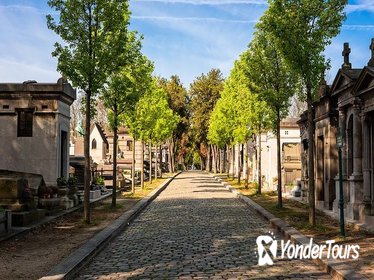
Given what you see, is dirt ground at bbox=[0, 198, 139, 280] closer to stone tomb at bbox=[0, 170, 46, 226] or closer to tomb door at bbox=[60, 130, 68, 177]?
stone tomb at bbox=[0, 170, 46, 226]

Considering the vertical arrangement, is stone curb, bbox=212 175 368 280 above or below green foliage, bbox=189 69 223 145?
below

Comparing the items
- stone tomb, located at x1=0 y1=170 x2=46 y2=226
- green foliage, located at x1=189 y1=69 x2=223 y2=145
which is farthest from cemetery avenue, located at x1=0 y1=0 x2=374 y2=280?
green foliage, located at x1=189 y1=69 x2=223 y2=145

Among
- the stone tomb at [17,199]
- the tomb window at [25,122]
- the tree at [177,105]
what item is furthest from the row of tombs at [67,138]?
the tree at [177,105]

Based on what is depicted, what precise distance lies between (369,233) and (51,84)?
41.1ft

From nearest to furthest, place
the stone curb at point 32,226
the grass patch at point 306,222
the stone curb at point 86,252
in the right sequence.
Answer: the stone curb at point 86,252, the stone curb at point 32,226, the grass patch at point 306,222

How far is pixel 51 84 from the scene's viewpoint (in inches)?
741

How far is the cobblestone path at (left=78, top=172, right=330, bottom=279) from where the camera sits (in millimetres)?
8352

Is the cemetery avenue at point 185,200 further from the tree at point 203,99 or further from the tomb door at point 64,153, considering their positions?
the tree at point 203,99

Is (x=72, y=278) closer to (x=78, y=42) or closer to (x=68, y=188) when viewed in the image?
(x=78, y=42)

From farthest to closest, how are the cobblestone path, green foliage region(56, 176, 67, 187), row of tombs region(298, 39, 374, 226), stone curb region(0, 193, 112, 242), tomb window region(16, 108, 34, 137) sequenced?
1. tomb window region(16, 108, 34, 137)
2. green foliage region(56, 176, 67, 187)
3. row of tombs region(298, 39, 374, 226)
4. stone curb region(0, 193, 112, 242)
5. the cobblestone path

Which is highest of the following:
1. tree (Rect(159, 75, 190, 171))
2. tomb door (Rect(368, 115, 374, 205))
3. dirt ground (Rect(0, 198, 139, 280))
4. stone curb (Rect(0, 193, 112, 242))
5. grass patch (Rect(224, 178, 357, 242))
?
tree (Rect(159, 75, 190, 171))

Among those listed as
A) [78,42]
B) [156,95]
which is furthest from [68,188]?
[156,95]

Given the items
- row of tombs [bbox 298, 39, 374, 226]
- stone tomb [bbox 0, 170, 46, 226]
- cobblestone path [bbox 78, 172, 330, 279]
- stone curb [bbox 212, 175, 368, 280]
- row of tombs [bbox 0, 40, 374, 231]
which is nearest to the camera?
stone curb [bbox 212, 175, 368, 280]
